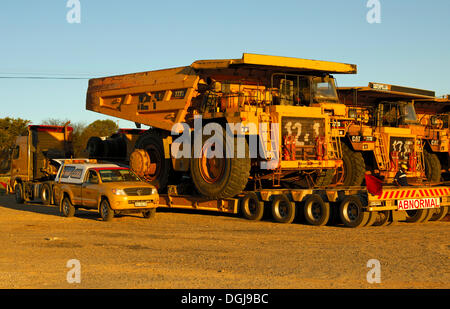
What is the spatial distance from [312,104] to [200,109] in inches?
137

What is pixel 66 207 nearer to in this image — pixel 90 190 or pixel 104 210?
pixel 90 190

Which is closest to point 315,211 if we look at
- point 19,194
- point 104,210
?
point 104,210

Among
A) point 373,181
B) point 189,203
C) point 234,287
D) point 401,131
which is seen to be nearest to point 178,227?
point 189,203

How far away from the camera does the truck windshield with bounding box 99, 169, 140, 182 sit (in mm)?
17797

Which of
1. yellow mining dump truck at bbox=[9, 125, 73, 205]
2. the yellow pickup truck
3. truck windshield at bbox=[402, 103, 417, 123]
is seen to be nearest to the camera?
the yellow pickup truck

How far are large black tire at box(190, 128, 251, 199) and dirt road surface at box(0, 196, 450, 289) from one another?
1002 millimetres

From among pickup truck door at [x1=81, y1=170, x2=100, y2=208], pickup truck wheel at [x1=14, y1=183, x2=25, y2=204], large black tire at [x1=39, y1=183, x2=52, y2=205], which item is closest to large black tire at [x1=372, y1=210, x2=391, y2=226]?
pickup truck door at [x1=81, y1=170, x2=100, y2=208]

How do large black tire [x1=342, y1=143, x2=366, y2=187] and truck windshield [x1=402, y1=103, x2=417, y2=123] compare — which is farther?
truck windshield [x1=402, y1=103, x2=417, y2=123]

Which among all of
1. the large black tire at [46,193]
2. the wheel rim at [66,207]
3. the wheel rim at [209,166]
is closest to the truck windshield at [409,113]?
the wheel rim at [209,166]

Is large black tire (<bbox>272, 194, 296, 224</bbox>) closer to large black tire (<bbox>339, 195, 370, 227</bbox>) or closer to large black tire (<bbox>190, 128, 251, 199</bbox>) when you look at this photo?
large black tire (<bbox>190, 128, 251, 199</bbox>)

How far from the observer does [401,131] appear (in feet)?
65.9

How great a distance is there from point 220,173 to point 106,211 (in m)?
3.50

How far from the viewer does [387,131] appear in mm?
19688

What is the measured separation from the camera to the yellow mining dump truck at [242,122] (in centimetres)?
1656
